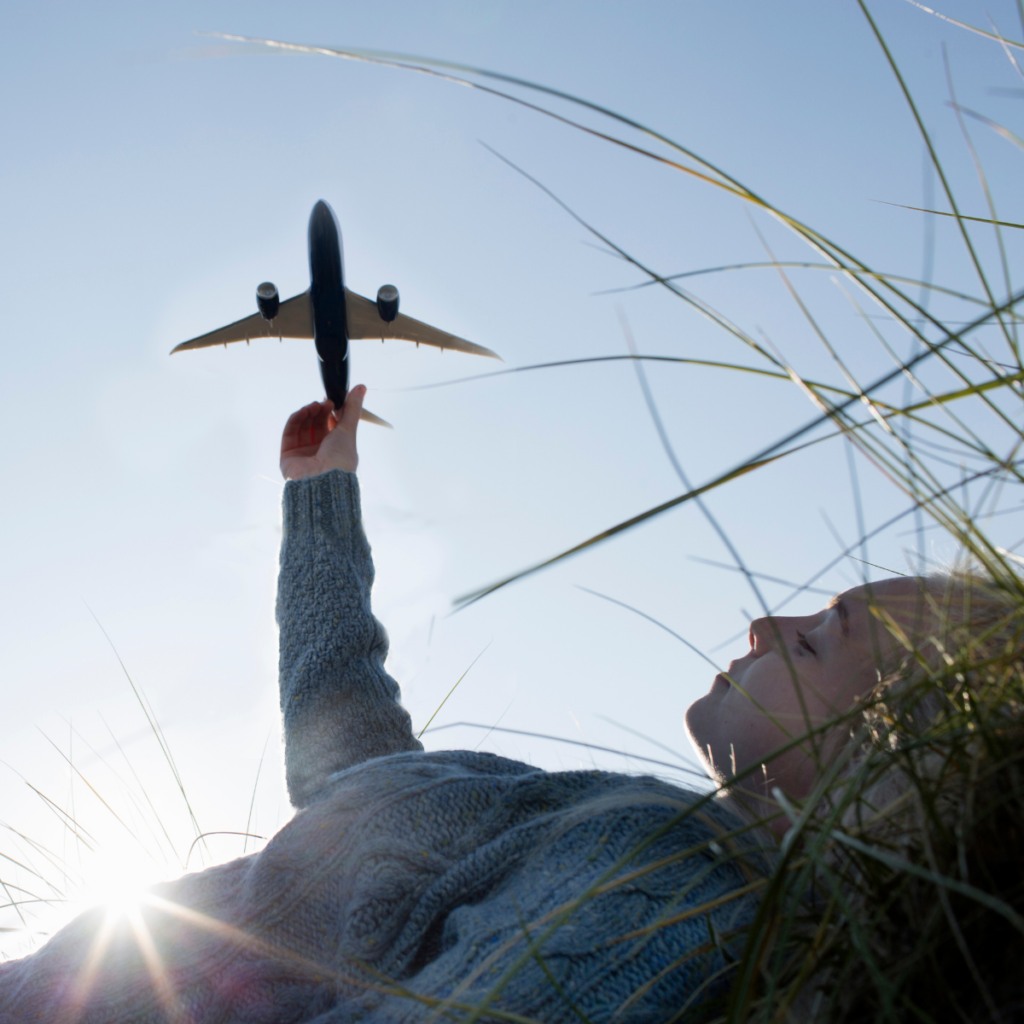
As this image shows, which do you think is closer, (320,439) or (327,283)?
(320,439)

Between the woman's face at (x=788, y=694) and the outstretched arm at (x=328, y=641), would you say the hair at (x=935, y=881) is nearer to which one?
the woman's face at (x=788, y=694)

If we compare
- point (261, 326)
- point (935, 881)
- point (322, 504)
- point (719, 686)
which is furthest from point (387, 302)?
point (935, 881)

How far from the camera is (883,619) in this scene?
609 millimetres

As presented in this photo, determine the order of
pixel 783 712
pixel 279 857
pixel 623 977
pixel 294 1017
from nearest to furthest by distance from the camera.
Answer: pixel 623 977
pixel 294 1017
pixel 279 857
pixel 783 712

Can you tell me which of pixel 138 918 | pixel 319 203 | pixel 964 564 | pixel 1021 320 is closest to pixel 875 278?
pixel 1021 320

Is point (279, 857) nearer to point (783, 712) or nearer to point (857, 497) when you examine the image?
point (783, 712)

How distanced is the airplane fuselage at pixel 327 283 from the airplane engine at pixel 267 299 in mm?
614

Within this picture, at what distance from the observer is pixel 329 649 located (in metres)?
1.95

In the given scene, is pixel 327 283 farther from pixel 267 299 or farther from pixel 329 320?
pixel 267 299

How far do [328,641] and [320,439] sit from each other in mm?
897

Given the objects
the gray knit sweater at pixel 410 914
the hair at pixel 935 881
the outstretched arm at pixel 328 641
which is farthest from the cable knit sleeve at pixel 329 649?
the hair at pixel 935 881

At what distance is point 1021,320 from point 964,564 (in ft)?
0.65

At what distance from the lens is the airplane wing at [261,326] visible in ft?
23.6

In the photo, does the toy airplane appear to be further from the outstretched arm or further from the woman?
the woman
